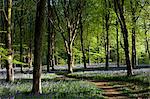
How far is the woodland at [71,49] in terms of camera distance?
50.5 ft

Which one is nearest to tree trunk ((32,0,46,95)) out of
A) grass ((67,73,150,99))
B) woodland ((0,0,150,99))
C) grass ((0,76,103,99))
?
woodland ((0,0,150,99))

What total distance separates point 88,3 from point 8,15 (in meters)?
27.2

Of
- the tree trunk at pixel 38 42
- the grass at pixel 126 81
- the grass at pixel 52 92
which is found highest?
the tree trunk at pixel 38 42

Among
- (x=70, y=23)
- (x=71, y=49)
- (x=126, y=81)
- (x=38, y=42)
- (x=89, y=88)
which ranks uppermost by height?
(x=70, y=23)

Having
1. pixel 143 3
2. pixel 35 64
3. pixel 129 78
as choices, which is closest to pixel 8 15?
pixel 35 64

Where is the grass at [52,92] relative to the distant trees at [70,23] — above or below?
below

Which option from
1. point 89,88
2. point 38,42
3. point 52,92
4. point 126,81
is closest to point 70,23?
point 126,81

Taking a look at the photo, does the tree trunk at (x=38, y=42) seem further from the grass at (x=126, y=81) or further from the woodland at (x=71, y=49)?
the grass at (x=126, y=81)

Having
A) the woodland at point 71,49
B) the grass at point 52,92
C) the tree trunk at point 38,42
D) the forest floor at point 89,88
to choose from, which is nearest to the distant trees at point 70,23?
the woodland at point 71,49

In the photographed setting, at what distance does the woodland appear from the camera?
1540 cm

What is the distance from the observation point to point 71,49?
40250 millimetres

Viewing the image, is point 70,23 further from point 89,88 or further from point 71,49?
point 89,88

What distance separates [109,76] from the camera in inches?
1177

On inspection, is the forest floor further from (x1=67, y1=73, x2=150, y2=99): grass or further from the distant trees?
the distant trees
